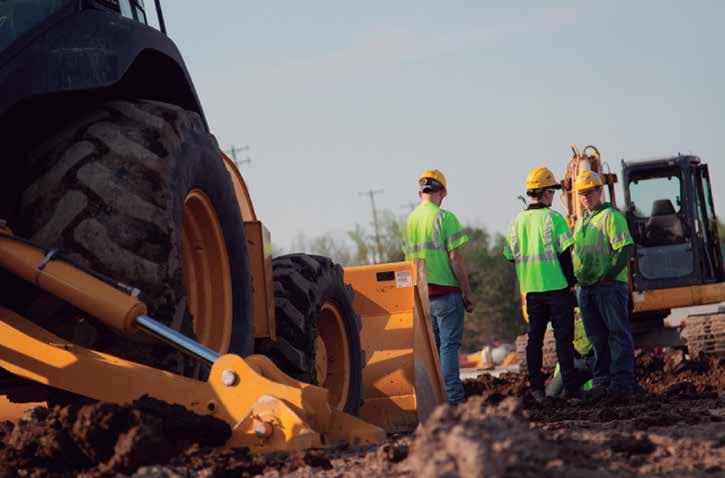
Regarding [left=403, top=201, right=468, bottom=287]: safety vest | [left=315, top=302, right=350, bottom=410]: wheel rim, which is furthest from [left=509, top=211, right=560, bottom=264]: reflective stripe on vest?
[left=315, top=302, right=350, bottom=410]: wheel rim

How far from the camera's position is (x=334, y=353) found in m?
7.57

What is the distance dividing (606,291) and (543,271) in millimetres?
690

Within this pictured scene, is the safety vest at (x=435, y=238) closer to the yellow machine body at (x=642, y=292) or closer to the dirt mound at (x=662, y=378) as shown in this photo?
the dirt mound at (x=662, y=378)

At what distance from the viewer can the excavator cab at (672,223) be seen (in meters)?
16.8

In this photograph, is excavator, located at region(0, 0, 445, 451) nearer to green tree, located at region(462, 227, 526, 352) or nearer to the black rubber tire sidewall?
the black rubber tire sidewall

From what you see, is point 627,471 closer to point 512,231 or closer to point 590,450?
point 590,450

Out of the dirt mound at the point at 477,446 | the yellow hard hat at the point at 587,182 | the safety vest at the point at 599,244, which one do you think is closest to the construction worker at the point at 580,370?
the safety vest at the point at 599,244

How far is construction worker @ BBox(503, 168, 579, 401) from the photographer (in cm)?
1063

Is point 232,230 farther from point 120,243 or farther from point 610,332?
point 610,332

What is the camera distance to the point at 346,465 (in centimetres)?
420

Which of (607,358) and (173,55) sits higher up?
(173,55)

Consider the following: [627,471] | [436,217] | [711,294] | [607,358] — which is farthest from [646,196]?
[627,471]

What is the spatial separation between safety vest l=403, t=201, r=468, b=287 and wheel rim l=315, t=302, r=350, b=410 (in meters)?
2.29

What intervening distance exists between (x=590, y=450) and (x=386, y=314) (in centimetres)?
475
